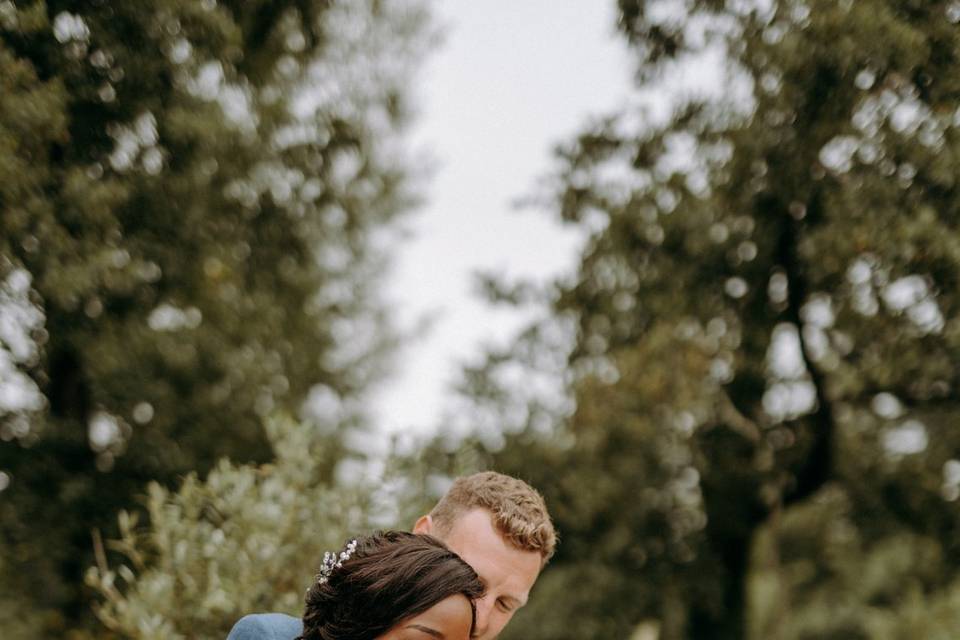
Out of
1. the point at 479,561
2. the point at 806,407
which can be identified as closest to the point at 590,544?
the point at 806,407

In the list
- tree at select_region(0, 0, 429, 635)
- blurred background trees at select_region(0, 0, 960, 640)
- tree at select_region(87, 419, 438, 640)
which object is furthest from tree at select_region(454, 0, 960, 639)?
tree at select_region(87, 419, 438, 640)

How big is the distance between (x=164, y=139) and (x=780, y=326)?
20.6ft

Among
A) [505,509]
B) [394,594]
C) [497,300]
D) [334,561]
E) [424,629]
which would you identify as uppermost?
[497,300]

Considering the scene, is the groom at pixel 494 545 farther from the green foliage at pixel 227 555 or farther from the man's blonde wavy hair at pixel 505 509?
the green foliage at pixel 227 555

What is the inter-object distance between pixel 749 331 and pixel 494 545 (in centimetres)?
705

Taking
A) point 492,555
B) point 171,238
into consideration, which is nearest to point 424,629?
point 492,555

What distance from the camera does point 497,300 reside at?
35.5 feet

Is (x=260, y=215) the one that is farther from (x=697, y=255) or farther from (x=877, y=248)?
(x=877, y=248)

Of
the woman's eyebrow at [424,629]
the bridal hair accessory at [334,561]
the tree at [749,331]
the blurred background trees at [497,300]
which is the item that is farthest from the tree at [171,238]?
the woman's eyebrow at [424,629]

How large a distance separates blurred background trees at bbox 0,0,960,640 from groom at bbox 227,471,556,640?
186cm

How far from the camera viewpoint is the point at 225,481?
192 inches

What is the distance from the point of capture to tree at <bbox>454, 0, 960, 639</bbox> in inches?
276

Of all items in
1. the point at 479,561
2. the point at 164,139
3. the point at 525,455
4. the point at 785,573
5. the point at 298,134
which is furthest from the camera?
the point at 785,573

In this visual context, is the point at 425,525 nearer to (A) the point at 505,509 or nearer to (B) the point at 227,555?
(A) the point at 505,509
